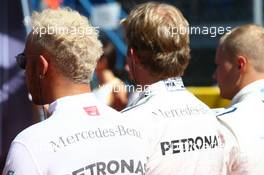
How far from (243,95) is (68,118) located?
4.01 ft

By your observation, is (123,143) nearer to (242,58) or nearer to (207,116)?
(207,116)

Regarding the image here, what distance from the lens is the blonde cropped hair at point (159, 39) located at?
2.37m

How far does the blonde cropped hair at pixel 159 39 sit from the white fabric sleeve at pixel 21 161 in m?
0.73

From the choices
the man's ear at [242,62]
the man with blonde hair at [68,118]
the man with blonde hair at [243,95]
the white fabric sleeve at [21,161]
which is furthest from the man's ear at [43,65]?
the man's ear at [242,62]

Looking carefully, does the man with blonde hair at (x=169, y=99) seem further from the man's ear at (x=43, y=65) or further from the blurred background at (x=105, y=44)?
the blurred background at (x=105, y=44)

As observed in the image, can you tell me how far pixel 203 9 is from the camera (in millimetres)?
9227

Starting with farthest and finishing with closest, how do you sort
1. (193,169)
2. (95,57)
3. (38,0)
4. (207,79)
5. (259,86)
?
1. (207,79)
2. (38,0)
3. (259,86)
4. (193,169)
5. (95,57)

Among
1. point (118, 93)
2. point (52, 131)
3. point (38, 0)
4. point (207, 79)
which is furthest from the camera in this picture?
point (207, 79)

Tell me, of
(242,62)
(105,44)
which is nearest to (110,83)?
(105,44)

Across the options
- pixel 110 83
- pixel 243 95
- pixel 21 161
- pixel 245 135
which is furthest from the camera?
pixel 110 83

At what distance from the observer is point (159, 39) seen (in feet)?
7.75

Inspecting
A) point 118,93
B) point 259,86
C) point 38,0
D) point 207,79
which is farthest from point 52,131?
point 207,79

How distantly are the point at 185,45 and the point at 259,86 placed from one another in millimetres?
649

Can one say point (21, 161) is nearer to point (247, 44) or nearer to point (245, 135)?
point (245, 135)
